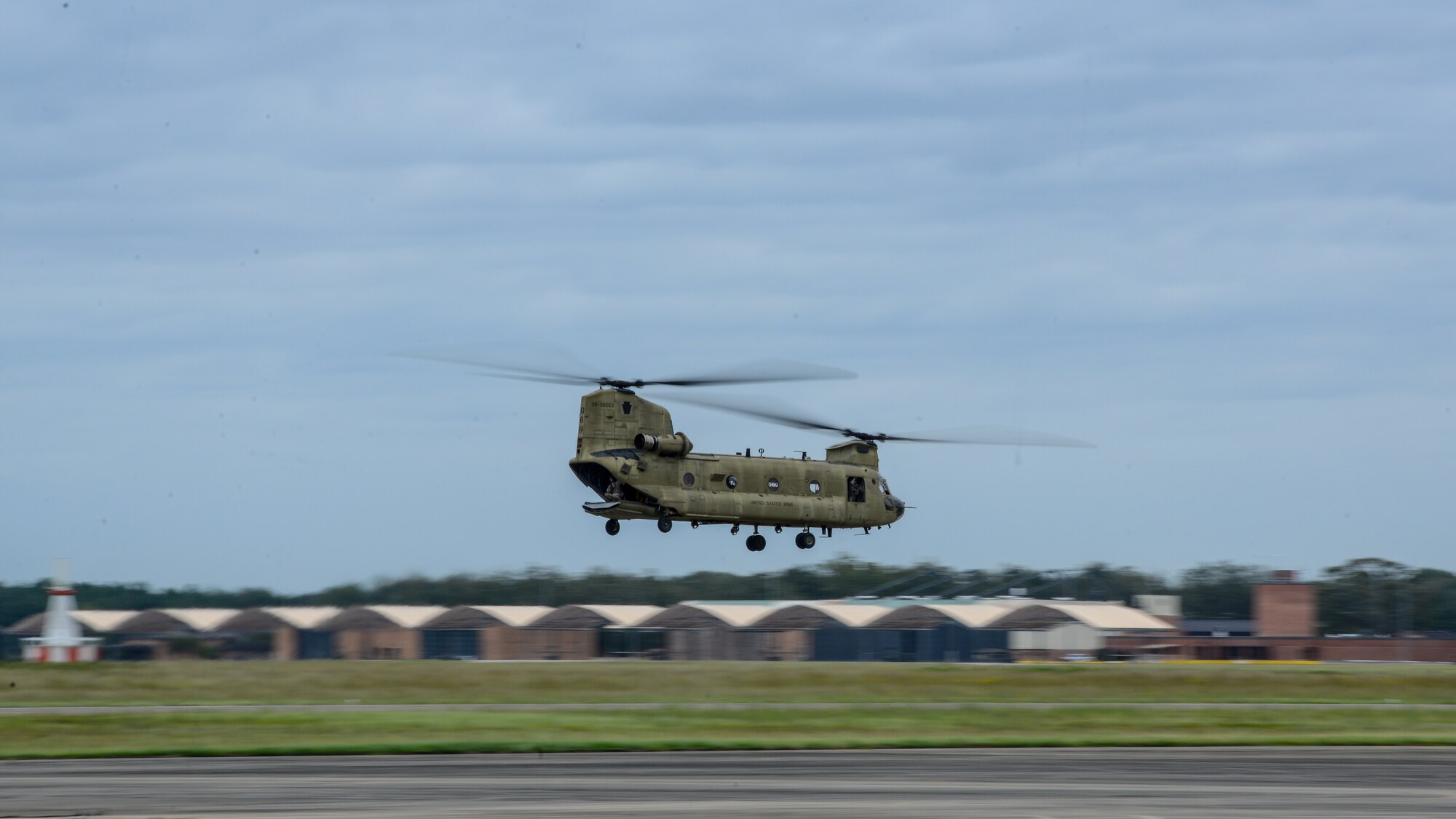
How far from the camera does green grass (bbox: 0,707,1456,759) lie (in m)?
47.4

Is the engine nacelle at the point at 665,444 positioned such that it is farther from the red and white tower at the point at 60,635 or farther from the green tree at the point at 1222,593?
the green tree at the point at 1222,593

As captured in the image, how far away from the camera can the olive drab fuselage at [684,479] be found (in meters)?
48.0

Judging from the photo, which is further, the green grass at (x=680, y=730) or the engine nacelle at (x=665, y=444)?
the engine nacelle at (x=665, y=444)

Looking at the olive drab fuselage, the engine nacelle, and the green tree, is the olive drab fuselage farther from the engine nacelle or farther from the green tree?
the green tree

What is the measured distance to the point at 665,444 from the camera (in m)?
48.5

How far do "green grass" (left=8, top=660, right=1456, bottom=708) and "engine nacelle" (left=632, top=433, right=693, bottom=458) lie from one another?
2338 cm

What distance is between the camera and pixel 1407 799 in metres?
33.2

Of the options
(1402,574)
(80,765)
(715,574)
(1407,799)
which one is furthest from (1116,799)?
(1402,574)

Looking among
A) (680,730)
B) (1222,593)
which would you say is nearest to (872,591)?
(1222,593)

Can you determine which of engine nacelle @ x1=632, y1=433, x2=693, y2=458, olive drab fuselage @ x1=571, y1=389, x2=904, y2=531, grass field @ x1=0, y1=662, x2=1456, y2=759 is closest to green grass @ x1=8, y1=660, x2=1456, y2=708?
grass field @ x1=0, y1=662, x2=1456, y2=759

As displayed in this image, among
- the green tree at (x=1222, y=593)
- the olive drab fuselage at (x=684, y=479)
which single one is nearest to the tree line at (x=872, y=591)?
the green tree at (x=1222, y=593)

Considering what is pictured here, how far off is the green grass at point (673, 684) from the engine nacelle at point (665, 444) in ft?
76.7

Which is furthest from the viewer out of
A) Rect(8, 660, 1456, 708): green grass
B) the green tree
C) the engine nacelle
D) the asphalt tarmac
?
the green tree

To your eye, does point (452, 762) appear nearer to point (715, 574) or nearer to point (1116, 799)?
point (1116, 799)
